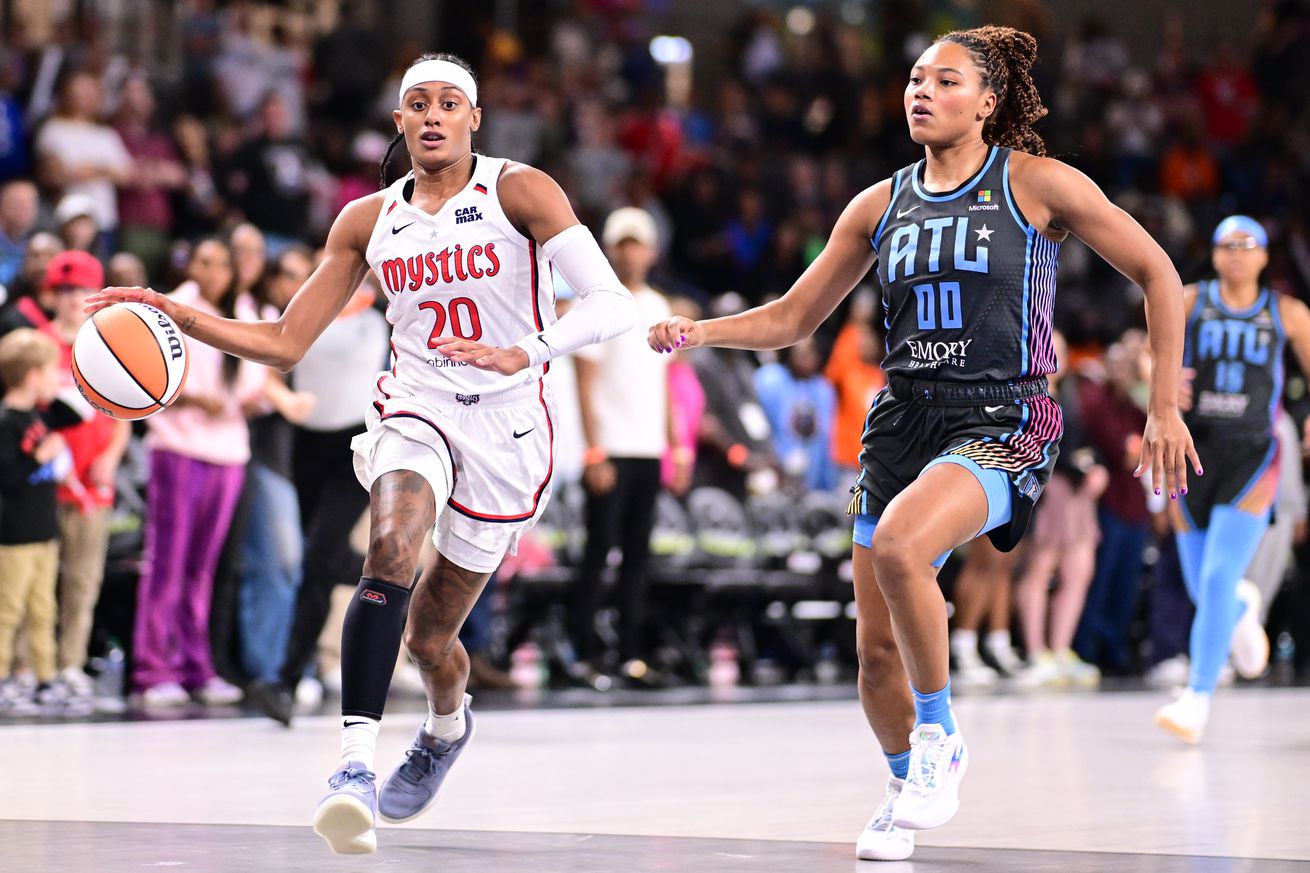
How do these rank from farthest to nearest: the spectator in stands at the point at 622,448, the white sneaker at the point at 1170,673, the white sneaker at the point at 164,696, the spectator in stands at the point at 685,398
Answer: the white sneaker at the point at 1170,673 < the spectator in stands at the point at 685,398 < the spectator in stands at the point at 622,448 < the white sneaker at the point at 164,696

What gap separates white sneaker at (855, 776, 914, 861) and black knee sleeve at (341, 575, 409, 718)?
1.27 m

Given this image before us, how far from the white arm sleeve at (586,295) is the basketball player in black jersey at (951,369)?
17cm

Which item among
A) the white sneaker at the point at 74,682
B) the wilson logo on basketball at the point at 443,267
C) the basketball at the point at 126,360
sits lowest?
the white sneaker at the point at 74,682

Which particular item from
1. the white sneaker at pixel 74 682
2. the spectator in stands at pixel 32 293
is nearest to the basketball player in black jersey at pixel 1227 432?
the white sneaker at pixel 74 682

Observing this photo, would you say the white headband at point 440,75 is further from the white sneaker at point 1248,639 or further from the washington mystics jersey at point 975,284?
the white sneaker at point 1248,639

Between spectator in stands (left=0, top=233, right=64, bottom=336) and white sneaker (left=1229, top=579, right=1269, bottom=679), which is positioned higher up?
spectator in stands (left=0, top=233, right=64, bottom=336)

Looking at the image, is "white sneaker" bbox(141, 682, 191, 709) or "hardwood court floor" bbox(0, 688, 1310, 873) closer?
"hardwood court floor" bbox(0, 688, 1310, 873)

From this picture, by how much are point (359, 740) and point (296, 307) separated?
4.42ft

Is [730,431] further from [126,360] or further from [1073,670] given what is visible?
[126,360]

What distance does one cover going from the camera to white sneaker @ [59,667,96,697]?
29.3 ft

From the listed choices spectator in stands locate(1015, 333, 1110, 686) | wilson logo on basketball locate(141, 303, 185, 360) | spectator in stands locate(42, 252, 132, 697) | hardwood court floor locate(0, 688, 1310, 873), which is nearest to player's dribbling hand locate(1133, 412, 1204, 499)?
hardwood court floor locate(0, 688, 1310, 873)

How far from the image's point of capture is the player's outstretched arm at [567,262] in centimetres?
518

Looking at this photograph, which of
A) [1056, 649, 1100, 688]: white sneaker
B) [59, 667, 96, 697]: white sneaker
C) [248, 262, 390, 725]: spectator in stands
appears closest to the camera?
[248, 262, 390, 725]: spectator in stands

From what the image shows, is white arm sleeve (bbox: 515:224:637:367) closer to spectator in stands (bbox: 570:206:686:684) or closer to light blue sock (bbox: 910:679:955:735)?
light blue sock (bbox: 910:679:955:735)
